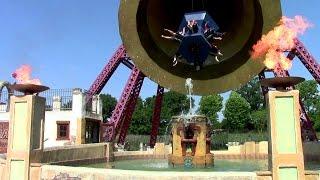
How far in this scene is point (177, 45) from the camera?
1709 cm

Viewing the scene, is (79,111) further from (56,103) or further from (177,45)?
(177,45)

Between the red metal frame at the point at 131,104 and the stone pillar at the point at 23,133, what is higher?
the red metal frame at the point at 131,104

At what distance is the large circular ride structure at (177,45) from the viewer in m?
16.3

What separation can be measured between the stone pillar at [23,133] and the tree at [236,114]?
5787cm

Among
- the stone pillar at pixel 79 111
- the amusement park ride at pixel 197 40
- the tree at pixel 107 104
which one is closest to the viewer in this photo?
the amusement park ride at pixel 197 40

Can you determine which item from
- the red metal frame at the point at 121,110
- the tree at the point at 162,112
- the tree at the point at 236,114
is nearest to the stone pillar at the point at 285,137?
the red metal frame at the point at 121,110

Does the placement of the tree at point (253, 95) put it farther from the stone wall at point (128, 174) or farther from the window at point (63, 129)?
the stone wall at point (128, 174)

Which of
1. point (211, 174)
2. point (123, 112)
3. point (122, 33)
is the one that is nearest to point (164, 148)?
point (123, 112)

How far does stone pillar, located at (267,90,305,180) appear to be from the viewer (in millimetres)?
9133

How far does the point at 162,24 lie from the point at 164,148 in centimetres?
967

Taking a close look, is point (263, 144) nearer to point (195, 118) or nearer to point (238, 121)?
point (195, 118)

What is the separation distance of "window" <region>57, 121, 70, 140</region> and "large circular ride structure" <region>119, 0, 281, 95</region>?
572 inches

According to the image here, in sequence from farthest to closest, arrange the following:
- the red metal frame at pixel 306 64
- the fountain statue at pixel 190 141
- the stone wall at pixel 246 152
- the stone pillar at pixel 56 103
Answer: the stone pillar at pixel 56 103 < the red metal frame at pixel 306 64 < the stone wall at pixel 246 152 < the fountain statue at pixel 190 141

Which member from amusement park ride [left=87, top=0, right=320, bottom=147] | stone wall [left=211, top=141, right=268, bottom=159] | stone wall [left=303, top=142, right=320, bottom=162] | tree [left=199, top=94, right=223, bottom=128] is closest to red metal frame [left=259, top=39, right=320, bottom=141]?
stone wall [left=211, top=141, right=268, bottom=159]
